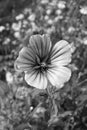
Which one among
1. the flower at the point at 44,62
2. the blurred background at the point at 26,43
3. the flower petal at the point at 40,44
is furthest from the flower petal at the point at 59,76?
the blurred background at the point at 26,43

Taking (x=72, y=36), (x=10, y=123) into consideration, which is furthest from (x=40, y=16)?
(x=10, y=123)

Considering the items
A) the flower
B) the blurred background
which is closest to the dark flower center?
the flower

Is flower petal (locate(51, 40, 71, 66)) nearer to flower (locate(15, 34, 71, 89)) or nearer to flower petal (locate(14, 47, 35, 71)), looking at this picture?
flower (locate(15, 34, 71, 89))

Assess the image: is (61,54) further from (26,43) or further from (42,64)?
(26,43)

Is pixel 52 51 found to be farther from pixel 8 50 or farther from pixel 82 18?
pixel 8 50

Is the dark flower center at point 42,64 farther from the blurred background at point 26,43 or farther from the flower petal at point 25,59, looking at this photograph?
the blurred background at point 26,43

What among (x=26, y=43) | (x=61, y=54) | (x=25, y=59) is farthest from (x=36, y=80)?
(x=26, y=43)
